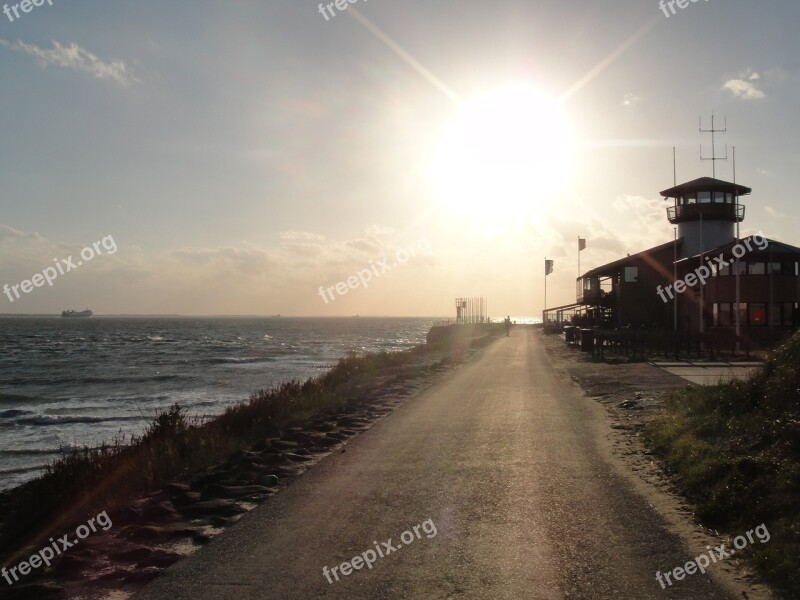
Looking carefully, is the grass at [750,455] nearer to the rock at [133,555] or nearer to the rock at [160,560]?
the rock at [160,560]

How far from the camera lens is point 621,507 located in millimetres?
7629

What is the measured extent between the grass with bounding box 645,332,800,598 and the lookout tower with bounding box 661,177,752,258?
36861 mm

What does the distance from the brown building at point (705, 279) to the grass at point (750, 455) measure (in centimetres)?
2288

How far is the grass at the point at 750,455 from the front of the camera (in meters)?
6.12

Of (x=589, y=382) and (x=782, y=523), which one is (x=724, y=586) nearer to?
(x=782, y=523)

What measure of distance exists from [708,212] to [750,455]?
42.1 m

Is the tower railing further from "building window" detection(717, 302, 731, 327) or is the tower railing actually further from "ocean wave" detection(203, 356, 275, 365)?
"ocean wave" detection(203, 356, 275, 365)

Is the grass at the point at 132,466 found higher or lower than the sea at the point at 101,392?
higher

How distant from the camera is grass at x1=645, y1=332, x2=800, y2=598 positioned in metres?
6.12

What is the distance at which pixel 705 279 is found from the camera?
40.8 meters

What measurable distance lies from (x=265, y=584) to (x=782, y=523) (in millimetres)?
4550

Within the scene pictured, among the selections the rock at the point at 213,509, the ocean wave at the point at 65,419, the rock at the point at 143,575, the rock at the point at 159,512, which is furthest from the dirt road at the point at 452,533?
the ocean wave at the point at 65,419

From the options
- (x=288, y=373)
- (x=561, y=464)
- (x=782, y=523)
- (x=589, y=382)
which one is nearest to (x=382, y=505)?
(x=561, y=464)

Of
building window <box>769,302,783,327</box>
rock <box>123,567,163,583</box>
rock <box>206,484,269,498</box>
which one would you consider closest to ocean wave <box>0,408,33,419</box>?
rock <box>206,484,269,498</box>
